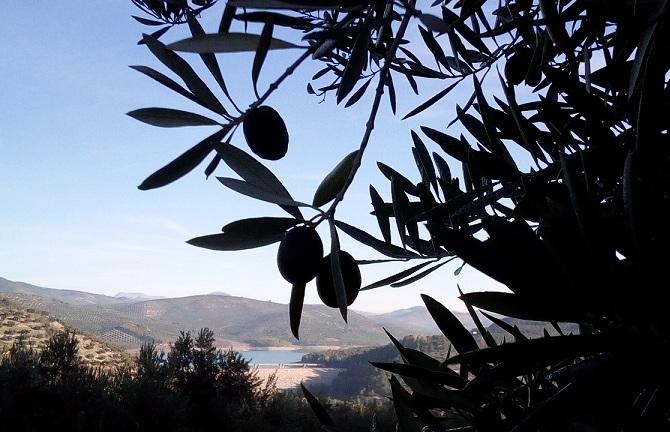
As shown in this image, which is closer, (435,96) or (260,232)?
(260,232)

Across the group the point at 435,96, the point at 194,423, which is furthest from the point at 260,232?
the point at 194,423

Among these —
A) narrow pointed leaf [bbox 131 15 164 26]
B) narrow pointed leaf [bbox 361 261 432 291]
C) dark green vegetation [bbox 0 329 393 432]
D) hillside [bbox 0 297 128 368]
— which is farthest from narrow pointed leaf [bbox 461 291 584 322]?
hillside [bbox 0 297 128 368]

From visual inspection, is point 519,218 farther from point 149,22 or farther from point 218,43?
point 149,22

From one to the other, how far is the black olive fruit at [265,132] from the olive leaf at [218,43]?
16 cm

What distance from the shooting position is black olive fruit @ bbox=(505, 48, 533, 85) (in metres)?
1.36

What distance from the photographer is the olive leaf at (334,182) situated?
713mm

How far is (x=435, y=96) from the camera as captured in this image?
135 cm

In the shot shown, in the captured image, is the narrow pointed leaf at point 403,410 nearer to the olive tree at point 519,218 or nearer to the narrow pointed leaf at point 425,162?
the olive tree at point 519,218

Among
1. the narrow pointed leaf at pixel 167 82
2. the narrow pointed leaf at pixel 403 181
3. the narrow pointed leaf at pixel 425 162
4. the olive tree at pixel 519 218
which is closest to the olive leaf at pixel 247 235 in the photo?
the olive tree at pixel 519 218

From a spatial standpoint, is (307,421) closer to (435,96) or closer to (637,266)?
(435,96)

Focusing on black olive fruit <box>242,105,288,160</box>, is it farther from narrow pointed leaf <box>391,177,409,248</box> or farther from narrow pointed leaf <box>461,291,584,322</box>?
narrow pointed leaf <box>461,291,584,322</box>

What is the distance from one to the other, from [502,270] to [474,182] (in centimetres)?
67

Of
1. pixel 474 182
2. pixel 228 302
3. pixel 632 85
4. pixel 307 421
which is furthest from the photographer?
pixel 228 302

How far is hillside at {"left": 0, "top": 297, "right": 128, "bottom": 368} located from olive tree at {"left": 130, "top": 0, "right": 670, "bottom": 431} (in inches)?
689
